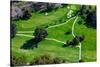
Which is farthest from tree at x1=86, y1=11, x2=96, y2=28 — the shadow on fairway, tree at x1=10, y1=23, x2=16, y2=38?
tree at x1=10, y1=23, x2=16, y2=38

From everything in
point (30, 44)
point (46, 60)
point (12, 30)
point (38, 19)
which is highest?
point (38, 19)

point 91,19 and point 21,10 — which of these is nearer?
point 21,10

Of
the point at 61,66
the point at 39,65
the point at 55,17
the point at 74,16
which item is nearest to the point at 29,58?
the point at 39,65

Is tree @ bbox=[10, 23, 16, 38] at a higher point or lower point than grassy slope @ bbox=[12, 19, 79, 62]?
higher

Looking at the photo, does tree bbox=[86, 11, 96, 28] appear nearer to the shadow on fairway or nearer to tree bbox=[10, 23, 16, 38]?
the shadow on fairway

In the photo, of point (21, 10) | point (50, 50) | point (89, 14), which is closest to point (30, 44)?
point (50, 50)

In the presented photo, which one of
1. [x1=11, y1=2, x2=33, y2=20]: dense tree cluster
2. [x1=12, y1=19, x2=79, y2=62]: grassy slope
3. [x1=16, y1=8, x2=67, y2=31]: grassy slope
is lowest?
[x1=12, y1=19, x2=79, y2=62]: grassy slope

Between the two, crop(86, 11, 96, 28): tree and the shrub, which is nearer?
the shrub

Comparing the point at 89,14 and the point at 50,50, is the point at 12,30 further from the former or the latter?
the point at 89,14

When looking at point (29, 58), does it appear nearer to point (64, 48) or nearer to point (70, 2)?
point (64, 48)

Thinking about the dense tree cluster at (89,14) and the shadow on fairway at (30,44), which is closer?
the shadow on fairway at (30,44)

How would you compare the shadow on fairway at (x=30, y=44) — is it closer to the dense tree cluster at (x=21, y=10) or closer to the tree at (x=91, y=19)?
the dense tree cluster at (x=21, y=10)

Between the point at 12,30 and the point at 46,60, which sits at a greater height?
the point at 12,30

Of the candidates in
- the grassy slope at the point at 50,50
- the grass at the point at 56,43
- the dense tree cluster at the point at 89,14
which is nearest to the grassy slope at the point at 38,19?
the grass at the point at 56,43
